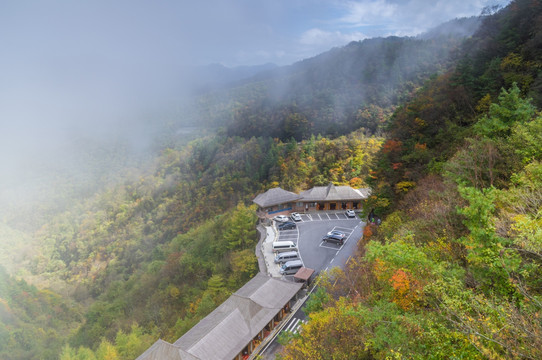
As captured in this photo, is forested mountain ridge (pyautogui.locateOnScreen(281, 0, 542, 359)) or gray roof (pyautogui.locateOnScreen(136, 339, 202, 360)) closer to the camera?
forested mountain ridge (pyautogui.locateOnScreen(281, 0, 542, 359))

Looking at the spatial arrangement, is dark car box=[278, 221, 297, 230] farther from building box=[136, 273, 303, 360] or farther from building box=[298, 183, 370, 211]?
building box=[136, 273, 303, 360]

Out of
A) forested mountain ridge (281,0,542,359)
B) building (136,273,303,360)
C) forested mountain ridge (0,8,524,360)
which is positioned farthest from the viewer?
forested mountain ridge (0,8,524,360)

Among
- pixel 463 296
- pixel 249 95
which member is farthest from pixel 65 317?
pixel 249 95

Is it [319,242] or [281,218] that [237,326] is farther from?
[281,218]

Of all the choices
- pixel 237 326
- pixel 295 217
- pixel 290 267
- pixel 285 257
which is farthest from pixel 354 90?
pixel 237 326

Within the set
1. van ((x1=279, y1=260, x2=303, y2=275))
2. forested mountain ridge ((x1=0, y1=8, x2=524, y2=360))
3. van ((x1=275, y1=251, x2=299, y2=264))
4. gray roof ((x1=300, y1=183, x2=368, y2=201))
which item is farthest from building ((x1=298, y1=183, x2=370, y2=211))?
van ((x1=279, y1=260, x2=303, y2=275))
